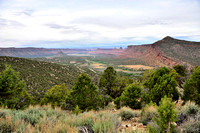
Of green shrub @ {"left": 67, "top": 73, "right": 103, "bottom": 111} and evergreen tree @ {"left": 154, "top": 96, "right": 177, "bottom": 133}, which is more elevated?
evergreen tree @ {"left": 154, "top": 96, "right": 177, "bottom": 133}

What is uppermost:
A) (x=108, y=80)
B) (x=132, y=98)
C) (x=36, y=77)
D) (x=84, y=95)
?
(x=108, y=80)

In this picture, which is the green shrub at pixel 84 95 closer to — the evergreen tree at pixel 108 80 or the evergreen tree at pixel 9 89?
the evergreen tree at pixel 9 89

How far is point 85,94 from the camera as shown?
10.4 metres

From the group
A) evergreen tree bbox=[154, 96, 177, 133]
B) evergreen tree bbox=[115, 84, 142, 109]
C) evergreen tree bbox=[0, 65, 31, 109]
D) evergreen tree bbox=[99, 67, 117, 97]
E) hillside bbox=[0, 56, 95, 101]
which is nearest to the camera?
evergreen tree bbox=[154, 96, 177, 133]

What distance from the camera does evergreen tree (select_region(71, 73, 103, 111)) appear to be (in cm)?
1011

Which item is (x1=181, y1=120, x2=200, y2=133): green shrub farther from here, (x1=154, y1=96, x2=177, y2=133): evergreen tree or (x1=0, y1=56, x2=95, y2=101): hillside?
(x1=0, y1=56, x2=95, y2=101): hillside

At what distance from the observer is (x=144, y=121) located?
216 inches

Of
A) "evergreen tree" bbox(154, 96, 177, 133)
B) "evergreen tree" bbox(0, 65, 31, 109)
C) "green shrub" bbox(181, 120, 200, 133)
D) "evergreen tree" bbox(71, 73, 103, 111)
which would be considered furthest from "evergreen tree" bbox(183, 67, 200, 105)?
"evergreen tree" bbox(0, 65, 31, 109)

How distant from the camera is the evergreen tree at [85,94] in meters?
10.1

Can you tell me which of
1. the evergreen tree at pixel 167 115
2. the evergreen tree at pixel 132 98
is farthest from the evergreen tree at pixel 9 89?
the evergreen tree at pixel 167 115

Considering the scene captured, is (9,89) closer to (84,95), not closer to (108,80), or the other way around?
(84,95)

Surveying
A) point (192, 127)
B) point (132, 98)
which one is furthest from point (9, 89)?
point (192, 127)

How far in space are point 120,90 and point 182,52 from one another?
91.7m

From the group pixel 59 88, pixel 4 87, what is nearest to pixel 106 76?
pixel 59 88
